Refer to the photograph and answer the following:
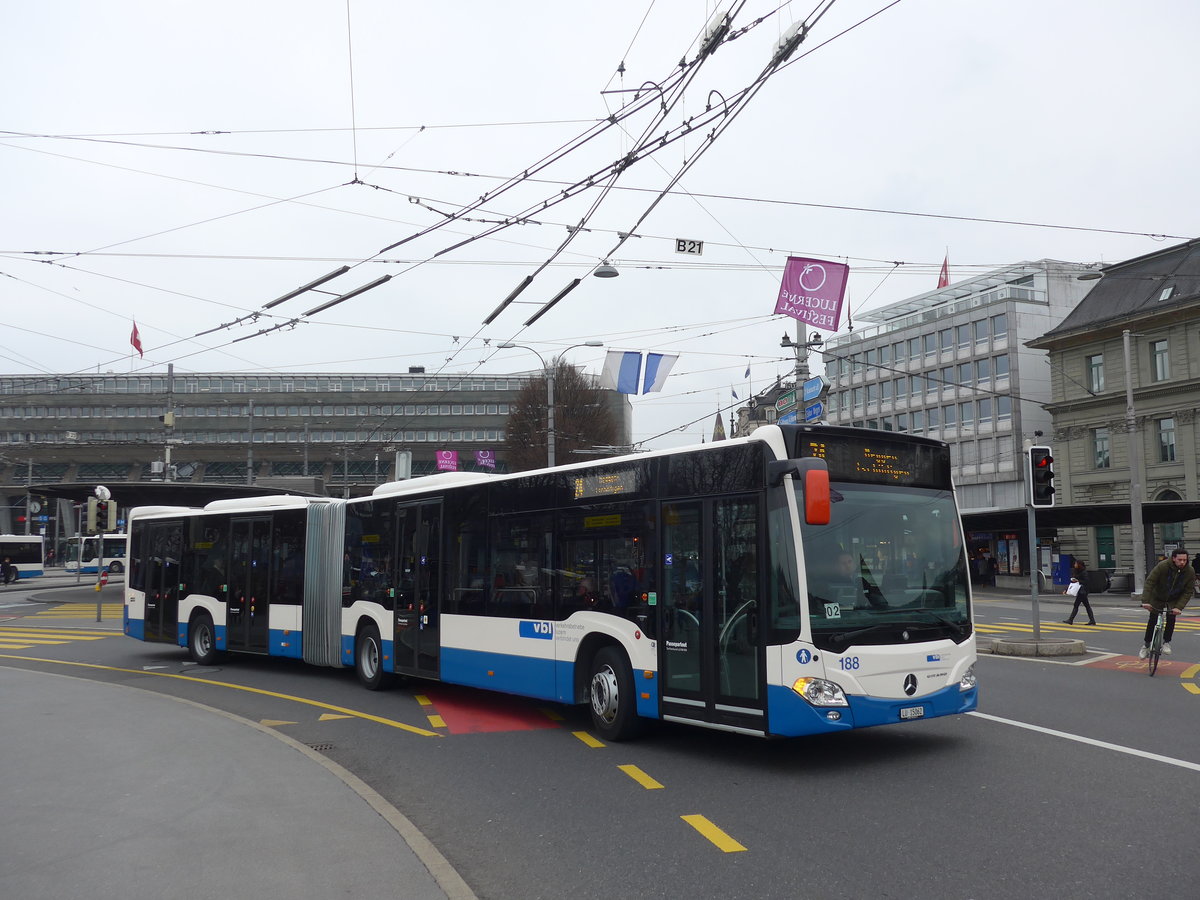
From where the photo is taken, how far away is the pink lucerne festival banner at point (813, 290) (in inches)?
814

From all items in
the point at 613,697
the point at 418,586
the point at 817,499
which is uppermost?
the point at 817,499

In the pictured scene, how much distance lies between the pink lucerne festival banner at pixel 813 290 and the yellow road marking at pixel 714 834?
1481 cm

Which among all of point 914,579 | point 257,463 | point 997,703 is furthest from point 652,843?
point 257,463

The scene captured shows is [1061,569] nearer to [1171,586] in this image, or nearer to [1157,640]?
[1157,640]

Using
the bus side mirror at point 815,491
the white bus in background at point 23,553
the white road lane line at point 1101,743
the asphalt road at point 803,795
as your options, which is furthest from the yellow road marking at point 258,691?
the white bus in background at point 23,553

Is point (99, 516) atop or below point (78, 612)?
atop

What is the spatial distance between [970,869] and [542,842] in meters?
2.56

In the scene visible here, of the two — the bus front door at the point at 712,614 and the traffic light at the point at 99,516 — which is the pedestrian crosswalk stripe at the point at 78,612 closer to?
the traffic light at the point at 99,516

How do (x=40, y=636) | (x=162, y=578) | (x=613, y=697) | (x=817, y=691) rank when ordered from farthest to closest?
Answer: 1. (x=40, y=636)
2. (x=162, y=578)
3. (x=613, y=697)
4. (x=817, y=691)

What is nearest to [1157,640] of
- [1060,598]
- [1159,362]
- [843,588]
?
[843,588]

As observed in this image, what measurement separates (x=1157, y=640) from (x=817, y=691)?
861 centimetres

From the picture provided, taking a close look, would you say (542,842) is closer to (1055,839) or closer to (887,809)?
(887,809)

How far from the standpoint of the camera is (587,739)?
10.4 metres

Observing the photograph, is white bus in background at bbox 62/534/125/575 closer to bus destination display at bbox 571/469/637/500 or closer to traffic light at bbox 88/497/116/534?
traffic light at bbox 88/497/116/534
